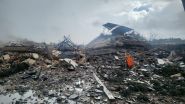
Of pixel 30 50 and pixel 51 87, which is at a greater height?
pixel 30 50

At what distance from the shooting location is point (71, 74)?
8.63 m

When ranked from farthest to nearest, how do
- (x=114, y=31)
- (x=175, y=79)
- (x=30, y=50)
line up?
1. (x=114, y=31)
2. (x=30, y=50)
3. (x=175, y=79)

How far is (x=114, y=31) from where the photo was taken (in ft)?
67.6

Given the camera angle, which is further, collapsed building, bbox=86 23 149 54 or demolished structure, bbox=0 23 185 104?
collapsed building, bbox=86 23 149 54

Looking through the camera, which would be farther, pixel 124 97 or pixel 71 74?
pixel 71 74

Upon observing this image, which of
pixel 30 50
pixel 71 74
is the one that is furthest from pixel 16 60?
pixel 71 74

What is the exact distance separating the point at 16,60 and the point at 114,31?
11635mm

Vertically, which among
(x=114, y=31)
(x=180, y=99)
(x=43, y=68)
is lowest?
(x=180, y=99)

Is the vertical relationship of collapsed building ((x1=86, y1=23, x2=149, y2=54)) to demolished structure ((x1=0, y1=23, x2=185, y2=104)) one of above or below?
above

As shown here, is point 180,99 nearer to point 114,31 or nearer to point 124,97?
point 124,97

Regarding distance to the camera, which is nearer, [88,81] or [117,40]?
[88,81]

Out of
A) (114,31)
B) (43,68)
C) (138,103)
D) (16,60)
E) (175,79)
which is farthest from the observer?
(114,31)

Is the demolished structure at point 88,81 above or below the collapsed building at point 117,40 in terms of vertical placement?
below

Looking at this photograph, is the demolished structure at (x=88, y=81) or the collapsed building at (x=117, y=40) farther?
the collapsed building at (x=117, y=40)
